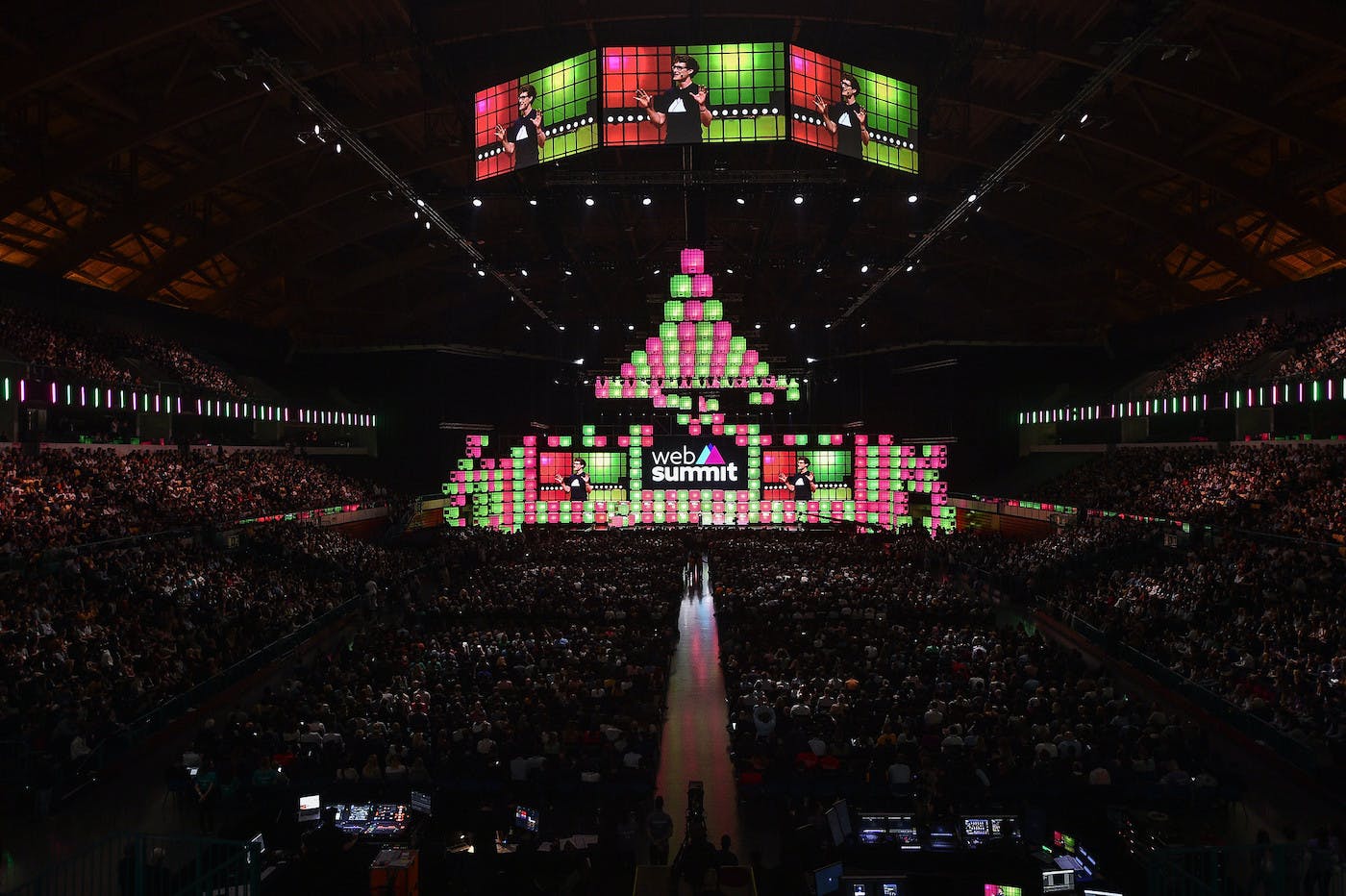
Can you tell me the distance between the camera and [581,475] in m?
42.3

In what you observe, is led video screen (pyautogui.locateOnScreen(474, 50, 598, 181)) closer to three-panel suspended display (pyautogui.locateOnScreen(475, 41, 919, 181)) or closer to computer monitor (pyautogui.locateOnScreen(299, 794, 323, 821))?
three-panel suspended display (pyautogui.locateOnScreen(475, 41, 919, 181))

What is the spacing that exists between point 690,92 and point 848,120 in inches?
139

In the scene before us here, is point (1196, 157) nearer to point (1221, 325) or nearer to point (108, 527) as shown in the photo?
point (1221, 325)

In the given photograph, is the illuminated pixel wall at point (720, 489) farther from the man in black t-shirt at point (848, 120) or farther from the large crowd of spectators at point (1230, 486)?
the man in black t-shirt at point (848, 120)

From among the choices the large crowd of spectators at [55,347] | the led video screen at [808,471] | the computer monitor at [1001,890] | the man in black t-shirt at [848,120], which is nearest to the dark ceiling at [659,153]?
the large crowd of spectators at [55,347]

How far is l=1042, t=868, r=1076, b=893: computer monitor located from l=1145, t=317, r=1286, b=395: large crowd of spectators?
2879 cm

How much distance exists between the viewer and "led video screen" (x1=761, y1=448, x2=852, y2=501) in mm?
42125

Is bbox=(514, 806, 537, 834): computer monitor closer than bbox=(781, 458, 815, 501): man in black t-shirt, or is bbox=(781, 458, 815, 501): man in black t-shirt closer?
bbox=(514, 806, 537, 834): computer monitor

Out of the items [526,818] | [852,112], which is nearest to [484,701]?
[526,818]

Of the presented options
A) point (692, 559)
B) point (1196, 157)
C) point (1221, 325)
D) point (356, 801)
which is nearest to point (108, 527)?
point (356, 801)

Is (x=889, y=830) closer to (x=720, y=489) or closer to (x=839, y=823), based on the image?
(x=839, y=823)

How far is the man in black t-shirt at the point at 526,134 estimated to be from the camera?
2077cm

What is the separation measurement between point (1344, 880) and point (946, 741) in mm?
6299

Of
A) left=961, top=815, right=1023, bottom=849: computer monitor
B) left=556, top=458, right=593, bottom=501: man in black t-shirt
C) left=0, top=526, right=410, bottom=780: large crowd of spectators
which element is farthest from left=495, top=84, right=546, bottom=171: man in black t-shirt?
left=556, top=458, right=593, bottom=501: man in black t-shirt
